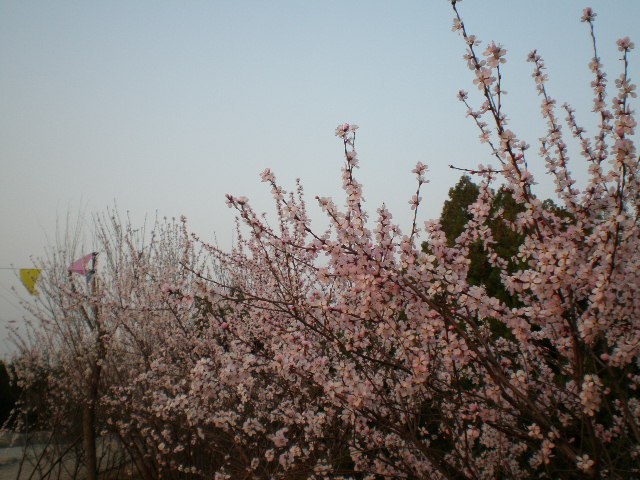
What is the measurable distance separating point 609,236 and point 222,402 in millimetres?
4057

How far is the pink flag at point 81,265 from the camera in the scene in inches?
274

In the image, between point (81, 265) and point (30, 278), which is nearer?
point (81, 265)

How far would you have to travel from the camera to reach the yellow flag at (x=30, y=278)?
7.89 m

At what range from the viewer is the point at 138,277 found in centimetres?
720

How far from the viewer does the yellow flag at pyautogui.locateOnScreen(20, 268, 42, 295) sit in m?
7.89

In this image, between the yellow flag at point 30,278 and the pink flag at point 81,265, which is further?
the yellow flag at point 30,278

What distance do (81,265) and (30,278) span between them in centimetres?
186

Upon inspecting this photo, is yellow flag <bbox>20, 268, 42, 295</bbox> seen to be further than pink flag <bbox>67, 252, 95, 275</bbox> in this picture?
Yes

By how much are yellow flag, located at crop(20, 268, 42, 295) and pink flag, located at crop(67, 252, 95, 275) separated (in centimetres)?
146

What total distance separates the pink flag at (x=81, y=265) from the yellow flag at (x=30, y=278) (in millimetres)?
1462

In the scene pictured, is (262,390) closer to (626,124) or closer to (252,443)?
(252,443)

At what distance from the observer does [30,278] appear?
7949mm

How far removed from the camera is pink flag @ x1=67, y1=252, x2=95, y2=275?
6949 mm

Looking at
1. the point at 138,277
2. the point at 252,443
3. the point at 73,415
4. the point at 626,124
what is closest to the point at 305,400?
the point at 252,443
